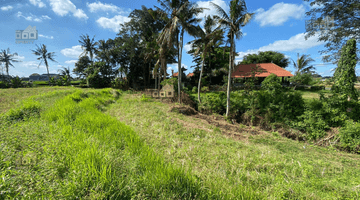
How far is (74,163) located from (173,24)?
1230cm

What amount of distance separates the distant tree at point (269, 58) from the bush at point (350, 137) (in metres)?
28.3

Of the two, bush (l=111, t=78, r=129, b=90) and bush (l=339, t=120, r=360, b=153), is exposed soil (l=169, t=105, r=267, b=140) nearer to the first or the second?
bush (l=339, t=120, r=360, b=153)

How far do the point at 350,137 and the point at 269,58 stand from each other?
31535mm

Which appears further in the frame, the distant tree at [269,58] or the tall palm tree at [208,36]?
the distant tree at [269,58]

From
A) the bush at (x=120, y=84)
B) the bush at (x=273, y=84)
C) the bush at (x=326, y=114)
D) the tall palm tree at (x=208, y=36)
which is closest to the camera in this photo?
the bush at (x=326, y=114)

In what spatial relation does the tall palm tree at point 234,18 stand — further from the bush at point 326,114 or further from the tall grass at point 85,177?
the tall grass at point 85,177

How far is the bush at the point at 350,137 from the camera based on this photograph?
683cm

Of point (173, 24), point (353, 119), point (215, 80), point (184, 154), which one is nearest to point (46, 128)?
point (184, 154)

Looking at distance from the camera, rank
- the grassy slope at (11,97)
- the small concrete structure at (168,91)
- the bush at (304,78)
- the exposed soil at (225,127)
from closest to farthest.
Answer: the grassy slope at (11,97) → the exposed soil at (225,127) → the small concrete structure at (168,91) → the bush at (304,78)

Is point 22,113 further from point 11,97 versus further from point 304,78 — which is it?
point 304,78

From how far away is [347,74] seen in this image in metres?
8.62

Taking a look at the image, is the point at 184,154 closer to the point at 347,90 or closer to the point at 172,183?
the point at 172,183

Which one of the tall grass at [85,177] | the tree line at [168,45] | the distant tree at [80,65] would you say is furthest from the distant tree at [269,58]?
the distant tree at [80,65]

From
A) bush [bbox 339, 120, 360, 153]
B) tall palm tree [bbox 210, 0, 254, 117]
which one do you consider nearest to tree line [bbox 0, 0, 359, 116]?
tall palm tree [bbox 210, 0, 254, 117]
